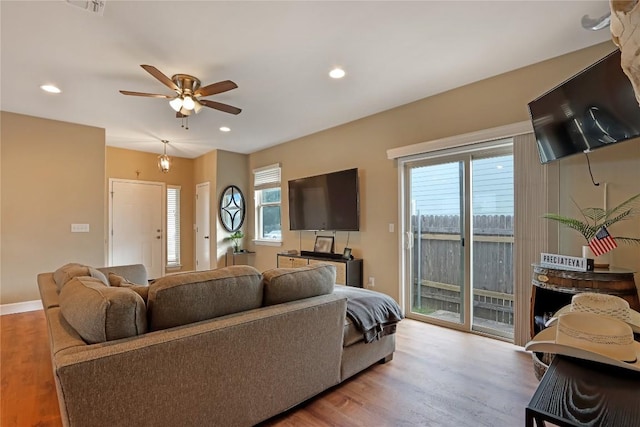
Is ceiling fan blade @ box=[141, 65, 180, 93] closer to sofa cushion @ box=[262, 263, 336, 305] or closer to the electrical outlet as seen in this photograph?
sofa cushion @ box=[262, 263, 336, 305]

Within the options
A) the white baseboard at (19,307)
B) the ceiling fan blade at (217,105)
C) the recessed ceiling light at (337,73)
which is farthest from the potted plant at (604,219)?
the white baseboard at (19,307)

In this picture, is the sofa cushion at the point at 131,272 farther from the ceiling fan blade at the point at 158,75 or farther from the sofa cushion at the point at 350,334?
the sofa cushion at the point at 350,334

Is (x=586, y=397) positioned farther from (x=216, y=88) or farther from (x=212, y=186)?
(x=212, y=186)

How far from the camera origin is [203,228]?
21.2ft

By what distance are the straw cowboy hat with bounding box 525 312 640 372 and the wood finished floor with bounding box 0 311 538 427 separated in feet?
4.06

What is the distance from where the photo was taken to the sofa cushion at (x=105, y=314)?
130 cm

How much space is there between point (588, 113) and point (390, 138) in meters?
2.08

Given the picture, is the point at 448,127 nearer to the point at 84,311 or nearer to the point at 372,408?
the point at 372,408

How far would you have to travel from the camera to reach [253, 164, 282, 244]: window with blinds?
19.2 feet

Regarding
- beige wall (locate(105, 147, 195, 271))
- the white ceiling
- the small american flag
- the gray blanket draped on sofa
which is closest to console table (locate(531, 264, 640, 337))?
the small american flag

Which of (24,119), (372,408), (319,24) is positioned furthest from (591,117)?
(24,119)

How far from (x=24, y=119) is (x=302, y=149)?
12.4 ft

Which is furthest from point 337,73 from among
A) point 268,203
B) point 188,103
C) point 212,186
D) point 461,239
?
point 212,186

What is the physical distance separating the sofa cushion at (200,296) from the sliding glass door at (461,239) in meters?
2.44
